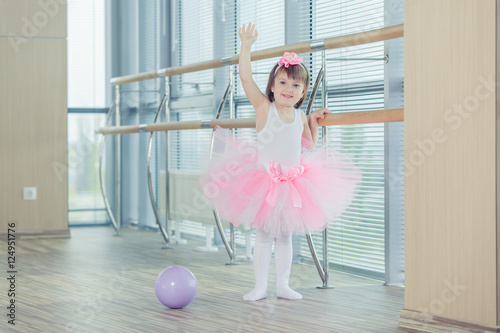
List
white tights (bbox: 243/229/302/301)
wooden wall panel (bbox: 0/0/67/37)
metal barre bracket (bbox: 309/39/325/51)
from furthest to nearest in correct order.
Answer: wooden wall panel (bbox: 0/0/67/37), metal barre bracket (bbox: 309/39/325/51), white tights (bbox: 243/229/302/301)

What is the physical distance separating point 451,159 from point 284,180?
2.69 feet

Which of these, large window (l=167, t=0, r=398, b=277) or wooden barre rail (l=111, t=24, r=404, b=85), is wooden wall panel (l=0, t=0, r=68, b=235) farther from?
large window (l=167, t=0, r=398, b=277)

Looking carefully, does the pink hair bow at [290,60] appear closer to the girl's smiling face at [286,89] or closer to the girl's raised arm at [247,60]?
the girl's smiling face at [286,89]

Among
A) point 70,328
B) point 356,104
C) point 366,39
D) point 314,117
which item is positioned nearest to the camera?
point 70,328

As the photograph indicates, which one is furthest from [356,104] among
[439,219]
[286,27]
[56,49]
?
[56,49]

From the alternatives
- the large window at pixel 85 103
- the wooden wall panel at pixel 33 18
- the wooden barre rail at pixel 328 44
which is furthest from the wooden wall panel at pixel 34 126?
the wooden barre rail at pixel 328 44

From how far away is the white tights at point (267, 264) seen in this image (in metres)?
3.07

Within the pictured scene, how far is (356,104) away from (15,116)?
2.61m

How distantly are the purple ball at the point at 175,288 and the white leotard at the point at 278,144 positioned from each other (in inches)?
22.3

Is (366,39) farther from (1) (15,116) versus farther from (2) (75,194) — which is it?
(2) (75,194)

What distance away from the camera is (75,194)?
6387 mm

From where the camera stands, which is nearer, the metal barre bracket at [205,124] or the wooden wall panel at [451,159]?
the wooden wall panel at [451,159]

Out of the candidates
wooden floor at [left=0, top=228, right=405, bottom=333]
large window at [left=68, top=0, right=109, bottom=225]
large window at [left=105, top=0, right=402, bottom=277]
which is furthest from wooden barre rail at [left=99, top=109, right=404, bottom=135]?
large window at [left=68, top=0, right=109, bottom=225]

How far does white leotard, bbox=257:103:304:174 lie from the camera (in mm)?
3066
